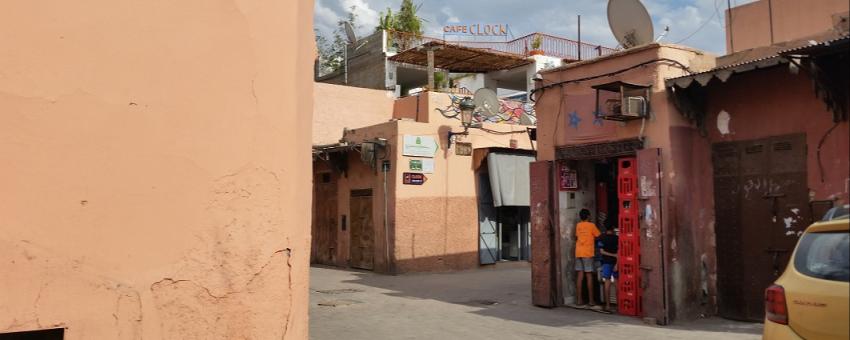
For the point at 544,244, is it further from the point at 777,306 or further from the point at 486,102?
the point at 486,102

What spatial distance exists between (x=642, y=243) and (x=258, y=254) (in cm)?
582

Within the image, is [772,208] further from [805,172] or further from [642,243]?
[642,243]

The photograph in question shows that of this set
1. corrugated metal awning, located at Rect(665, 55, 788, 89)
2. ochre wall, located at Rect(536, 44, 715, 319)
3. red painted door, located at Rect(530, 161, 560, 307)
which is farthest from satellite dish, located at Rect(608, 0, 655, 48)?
red painted door, located at Rect(530, 161, 560, 307)

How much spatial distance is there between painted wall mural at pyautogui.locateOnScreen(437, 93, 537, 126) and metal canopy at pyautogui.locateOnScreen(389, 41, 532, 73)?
305 cm

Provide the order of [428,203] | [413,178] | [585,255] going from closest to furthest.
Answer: [585,255], [413,178], [428,203]

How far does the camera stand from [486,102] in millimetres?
16875

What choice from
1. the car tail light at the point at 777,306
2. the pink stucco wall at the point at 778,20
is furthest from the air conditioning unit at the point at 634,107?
the car tail light at the point at 777,306

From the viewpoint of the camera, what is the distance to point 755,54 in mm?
8352

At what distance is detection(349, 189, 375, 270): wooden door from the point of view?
16.8 m

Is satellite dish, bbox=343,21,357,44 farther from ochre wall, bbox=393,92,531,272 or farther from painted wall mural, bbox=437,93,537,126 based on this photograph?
ochre wall, bbox=393,92,531,272

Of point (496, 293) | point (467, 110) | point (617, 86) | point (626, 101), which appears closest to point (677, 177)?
point (626, 101)

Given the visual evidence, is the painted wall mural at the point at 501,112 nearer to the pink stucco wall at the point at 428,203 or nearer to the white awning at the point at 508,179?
the pink stucco wall at the point at 428,203

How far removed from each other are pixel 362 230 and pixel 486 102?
478cm

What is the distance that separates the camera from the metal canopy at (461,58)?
22.4 metres
